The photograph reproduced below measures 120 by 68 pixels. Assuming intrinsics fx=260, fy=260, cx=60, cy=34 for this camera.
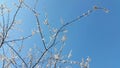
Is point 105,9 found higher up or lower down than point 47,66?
higher up

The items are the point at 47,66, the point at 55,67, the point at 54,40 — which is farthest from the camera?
the point at 47,66

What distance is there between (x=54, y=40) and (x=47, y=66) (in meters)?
1.40

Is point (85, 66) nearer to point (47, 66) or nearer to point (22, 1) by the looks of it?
point (47, 66)

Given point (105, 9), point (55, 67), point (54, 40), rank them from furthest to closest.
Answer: point (55, 67) → point (54, 40) → point (105, 9)

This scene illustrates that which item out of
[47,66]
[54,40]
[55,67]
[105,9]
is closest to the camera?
[105,9]

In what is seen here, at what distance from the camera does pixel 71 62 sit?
565 cm

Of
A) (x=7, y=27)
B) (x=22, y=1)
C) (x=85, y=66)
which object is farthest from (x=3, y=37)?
(x=85, y=66)

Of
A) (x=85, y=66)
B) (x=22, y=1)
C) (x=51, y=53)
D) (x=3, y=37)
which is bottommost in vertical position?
(x=85, y=66)

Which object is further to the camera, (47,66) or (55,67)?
(47,66)

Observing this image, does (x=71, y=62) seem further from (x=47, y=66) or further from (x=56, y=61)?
(x=47, y=66)

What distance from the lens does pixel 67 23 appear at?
5.23 meters

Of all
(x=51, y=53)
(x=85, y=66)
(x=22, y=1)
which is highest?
(x=22, y=1)

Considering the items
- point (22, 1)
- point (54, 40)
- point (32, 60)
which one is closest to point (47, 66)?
point (32, 60)

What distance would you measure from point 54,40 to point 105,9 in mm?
1237
